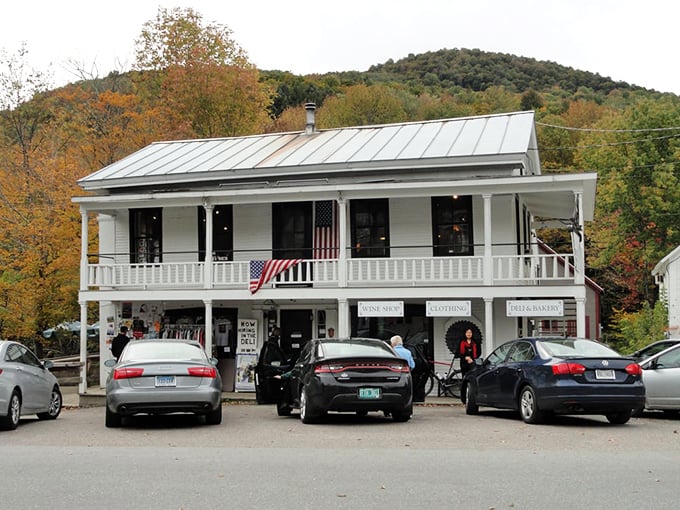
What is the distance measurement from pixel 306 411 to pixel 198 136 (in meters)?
38.2

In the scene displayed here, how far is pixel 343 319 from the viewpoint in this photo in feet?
73.8

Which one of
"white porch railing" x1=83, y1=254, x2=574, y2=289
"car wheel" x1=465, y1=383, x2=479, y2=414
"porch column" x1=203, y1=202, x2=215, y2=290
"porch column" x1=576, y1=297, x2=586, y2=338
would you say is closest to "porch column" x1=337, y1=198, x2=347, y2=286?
"white porch railing" x1=83, y1=254, x2=574, y2=289

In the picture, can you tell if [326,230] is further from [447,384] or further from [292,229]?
[447,384]

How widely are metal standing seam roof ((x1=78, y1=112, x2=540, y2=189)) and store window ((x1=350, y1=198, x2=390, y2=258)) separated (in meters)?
1.33

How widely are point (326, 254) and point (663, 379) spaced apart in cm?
1082

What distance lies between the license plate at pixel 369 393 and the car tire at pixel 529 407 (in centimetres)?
245

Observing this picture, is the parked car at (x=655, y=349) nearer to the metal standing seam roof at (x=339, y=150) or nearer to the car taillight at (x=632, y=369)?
the car taillight at (x=632, y=369)

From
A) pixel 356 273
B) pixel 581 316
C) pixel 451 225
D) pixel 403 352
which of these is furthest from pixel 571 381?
pixel 451 225

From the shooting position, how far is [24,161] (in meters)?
33.4

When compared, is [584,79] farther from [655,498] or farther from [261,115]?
[655,498]

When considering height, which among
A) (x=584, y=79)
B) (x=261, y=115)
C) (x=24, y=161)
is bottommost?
(x=24, y=161)

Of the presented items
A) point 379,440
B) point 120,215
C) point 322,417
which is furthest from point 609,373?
point 120,215

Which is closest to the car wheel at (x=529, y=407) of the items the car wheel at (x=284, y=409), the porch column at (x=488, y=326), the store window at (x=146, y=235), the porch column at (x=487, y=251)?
the car wheel at (x=284, y=409)

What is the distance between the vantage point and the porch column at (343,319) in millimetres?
22312
